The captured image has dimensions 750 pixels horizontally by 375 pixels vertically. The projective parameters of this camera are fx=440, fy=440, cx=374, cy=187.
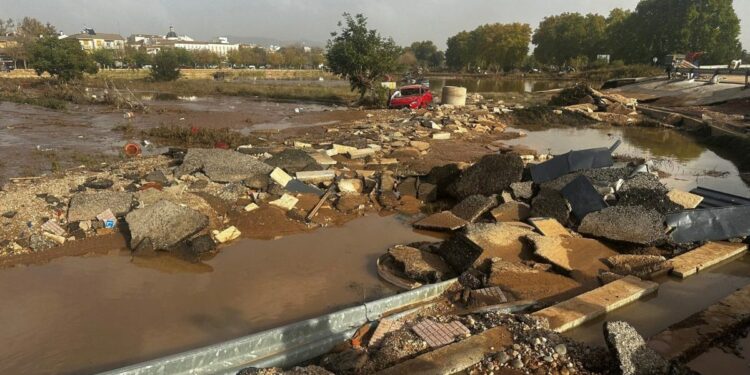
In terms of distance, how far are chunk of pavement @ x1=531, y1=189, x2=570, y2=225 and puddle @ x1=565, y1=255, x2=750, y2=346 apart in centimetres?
180

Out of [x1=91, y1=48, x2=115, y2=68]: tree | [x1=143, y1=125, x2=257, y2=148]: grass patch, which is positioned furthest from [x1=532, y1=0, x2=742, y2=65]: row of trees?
[x1=91, y1=48, x2=115, y2=68]: tree

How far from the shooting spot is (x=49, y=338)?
4.60 m

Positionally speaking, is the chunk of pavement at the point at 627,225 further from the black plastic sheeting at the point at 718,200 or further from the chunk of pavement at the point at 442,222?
the chunk of pavement at the point at 442,222

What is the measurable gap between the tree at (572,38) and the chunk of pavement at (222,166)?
68.5 m

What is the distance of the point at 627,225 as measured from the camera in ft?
21.7

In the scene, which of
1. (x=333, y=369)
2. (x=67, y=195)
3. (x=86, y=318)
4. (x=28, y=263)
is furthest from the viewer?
(x=67, y=195)

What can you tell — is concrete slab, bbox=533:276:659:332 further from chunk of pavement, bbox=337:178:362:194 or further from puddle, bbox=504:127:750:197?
puddle, bbox=504:127:750:197

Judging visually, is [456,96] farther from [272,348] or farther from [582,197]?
[272,348]

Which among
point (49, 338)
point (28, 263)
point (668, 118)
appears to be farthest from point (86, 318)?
point (668, 118)

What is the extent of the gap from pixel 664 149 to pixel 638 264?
11.3m

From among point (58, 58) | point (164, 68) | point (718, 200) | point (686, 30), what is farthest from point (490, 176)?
point (686, 30)

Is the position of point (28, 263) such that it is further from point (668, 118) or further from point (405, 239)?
point (668, 118)

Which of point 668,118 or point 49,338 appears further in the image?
point 668,118

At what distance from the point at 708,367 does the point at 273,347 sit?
3.85 m
